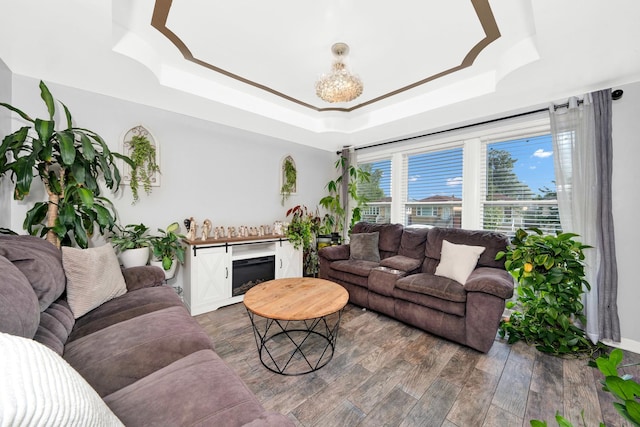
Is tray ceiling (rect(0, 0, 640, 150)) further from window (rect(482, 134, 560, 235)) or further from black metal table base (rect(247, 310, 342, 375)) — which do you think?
black metal table base (rect(247, 310, 342, 375))

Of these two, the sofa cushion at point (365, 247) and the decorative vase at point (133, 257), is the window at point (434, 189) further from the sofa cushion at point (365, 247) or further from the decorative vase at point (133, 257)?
the decorative vase at point (133, 257)

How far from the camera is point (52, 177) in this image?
209 cm

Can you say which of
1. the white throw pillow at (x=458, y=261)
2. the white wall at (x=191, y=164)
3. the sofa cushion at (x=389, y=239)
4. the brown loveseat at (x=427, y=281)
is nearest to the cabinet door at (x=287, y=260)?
the brown loveseat at (x=427, y=281)

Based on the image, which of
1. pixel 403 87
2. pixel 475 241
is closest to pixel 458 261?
pixel 475 241

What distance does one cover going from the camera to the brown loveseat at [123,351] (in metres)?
0.84

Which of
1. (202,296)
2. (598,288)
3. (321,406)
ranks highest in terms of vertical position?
(598,288)

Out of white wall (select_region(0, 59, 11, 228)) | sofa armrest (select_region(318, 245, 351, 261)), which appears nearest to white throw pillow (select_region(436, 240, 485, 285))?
sofa armrest (select_region(318, 245, 351, 261))

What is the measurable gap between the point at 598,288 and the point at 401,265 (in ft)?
5.71

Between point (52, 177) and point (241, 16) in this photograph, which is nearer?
point (241, 16)

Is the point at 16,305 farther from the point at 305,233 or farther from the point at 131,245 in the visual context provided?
the point at 305,233

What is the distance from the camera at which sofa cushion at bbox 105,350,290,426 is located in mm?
849

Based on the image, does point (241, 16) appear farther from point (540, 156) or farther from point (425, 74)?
point (540, 156)

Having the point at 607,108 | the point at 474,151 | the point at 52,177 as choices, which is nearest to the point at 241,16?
the point at 52,177

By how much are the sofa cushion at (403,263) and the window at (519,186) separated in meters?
1.11
